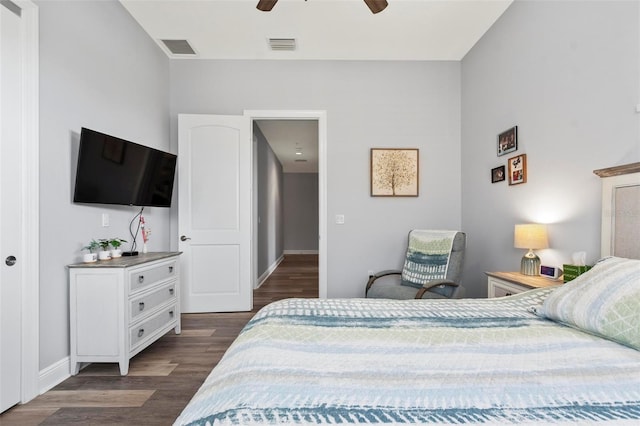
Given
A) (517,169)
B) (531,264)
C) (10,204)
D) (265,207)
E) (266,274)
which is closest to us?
(10,204)

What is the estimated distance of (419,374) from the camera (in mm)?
879

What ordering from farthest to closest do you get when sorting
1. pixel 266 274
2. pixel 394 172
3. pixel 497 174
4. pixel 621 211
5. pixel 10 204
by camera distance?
pixel 266 274 → pixel 394 172 → pixel 497 174 → pixel 10 204 → pixel 621 211

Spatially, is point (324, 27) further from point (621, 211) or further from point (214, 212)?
point (621, 211)

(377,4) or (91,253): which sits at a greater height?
(377,4)

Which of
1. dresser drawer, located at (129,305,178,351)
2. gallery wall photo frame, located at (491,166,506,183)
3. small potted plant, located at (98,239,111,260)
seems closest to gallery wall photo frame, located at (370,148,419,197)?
gallery wall photo frame, located at (491,166,506,183)

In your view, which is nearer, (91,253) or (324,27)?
(91,253)

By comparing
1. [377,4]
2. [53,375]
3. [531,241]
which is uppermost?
[377,4]

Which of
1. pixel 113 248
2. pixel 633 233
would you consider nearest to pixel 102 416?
pixel 113 248

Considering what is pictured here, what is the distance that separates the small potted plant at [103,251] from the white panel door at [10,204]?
0.53 meters

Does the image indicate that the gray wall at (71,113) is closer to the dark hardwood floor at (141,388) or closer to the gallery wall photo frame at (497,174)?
the dark hardwood floor at (141,388)

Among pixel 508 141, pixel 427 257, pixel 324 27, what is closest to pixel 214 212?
pixel 324 27

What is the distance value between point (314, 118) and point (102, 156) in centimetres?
218

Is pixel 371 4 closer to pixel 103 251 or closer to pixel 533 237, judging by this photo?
pixel 533 237

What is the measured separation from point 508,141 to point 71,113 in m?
3.50
